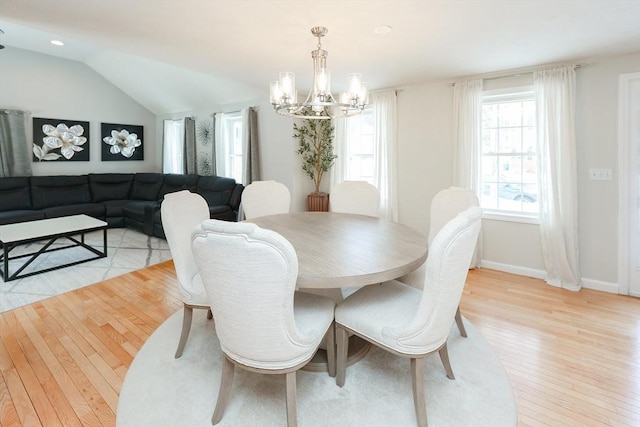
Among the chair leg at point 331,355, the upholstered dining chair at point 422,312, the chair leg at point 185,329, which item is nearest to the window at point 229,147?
the chair leg at point 185,329

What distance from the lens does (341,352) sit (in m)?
1.79

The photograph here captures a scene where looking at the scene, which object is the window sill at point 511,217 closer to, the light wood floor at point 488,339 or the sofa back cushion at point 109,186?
the light wood floor at point 488,339

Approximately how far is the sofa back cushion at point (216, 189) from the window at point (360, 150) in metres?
1.89

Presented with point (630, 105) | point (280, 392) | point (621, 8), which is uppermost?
point (621, 8)

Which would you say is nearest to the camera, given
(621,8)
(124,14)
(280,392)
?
(280,392)

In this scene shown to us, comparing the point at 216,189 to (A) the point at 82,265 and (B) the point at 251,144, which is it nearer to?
(B) the point at 251,144

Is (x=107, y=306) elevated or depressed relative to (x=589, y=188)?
depressed

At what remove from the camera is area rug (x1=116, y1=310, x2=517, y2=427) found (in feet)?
5.24

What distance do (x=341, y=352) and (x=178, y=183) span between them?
5.27 metres

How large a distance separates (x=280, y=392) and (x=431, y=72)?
3.48 meters

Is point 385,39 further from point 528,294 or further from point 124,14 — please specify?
point 528,294

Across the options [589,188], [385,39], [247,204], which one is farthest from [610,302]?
[247,204]

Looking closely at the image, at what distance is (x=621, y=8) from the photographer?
6.87ft

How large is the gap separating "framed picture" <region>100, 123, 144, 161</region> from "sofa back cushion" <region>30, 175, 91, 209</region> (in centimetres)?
83
